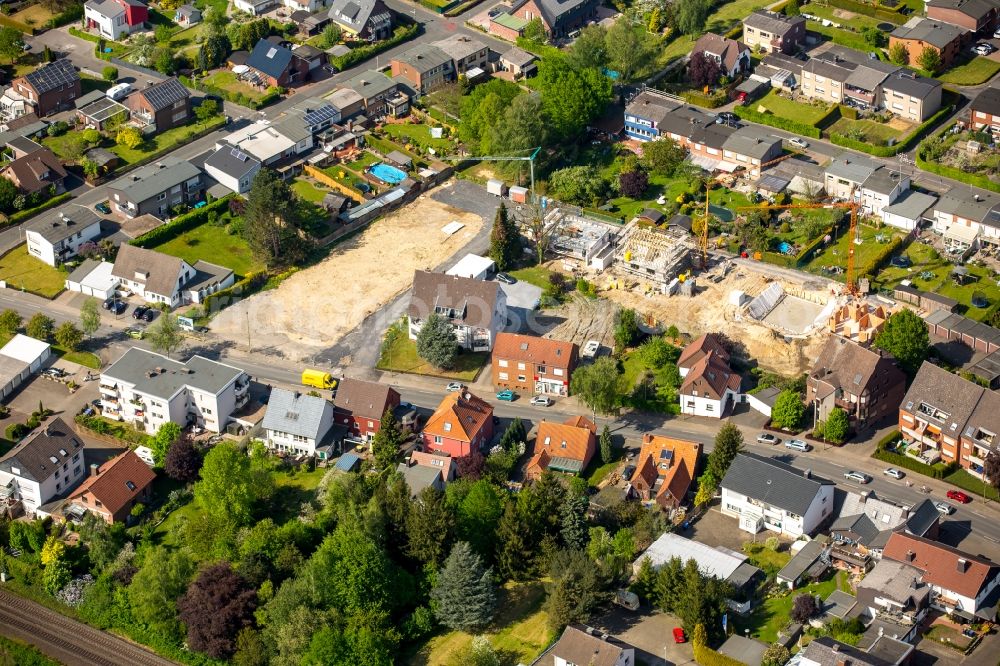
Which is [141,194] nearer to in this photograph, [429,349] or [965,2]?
[429,349]

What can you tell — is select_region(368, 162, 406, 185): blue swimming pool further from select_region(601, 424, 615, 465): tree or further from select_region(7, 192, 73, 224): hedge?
select_region(601, 424, 615, 465): tree

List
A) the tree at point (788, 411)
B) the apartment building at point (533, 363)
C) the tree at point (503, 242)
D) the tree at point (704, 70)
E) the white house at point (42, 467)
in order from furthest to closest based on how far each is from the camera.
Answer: the tree at point (704, 70)
the tree at point (503, 242)
the apartment building at point (533, 363)
the tree at point (788, 411)
the white house at point (42, 467)

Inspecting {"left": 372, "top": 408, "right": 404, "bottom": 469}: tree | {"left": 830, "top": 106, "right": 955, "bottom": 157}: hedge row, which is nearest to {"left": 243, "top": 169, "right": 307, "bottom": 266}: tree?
{"left": 372, "top": 408, "right": 404, "bottom": 469}: tree

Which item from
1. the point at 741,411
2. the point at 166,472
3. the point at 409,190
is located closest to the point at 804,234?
the point at 741,411

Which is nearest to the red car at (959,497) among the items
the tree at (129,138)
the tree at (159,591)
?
the tree at (159,591)

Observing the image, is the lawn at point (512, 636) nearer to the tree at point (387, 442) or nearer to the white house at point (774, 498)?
the white house at point (774, 498)

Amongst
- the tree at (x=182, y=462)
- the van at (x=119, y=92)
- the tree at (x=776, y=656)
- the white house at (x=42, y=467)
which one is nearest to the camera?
the tree at (x=776, y=656)
